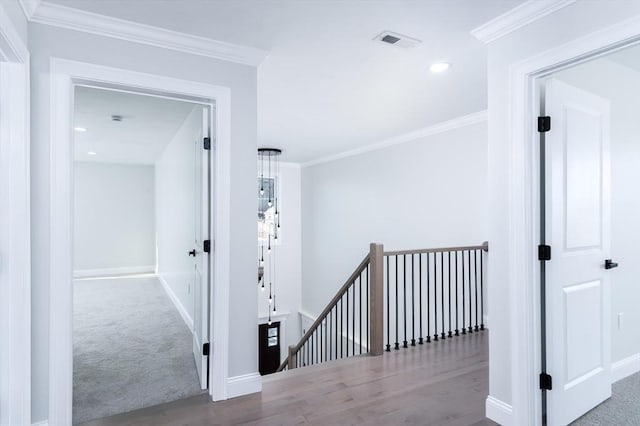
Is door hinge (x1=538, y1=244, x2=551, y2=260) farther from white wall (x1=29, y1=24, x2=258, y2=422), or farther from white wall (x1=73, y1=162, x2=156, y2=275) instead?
white wall (x1=73, y1=162, x2=156, y2=275)

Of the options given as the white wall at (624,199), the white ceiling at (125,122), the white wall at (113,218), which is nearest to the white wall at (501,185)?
the white wall at (624,199)

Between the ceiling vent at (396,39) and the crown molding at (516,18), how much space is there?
36 centimetres

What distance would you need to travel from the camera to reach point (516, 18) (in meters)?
2.05

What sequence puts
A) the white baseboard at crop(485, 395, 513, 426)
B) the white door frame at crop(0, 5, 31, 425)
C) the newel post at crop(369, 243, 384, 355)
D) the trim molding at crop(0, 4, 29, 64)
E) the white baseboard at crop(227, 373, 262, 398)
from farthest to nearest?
the newel post at crop(369, 243, 384, 355)
the white baseboard at crop(227, 373, 262, 398)
the white baseboard at crop(485, 395, 513, 426)
the white door frame at crop(0, 5, 31, 425)
the trim molding at crop(0, 4, 29, 64)

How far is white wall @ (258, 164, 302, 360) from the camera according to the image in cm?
820

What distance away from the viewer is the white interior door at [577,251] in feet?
6.81

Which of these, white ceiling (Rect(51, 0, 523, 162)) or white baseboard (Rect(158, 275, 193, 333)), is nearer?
white ceiling (Rect(51, 0, 523, 162))

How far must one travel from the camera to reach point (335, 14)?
2.08 meters

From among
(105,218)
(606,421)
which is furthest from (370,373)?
(105,218)

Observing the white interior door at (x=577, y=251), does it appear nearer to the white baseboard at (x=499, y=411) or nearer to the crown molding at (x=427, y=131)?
the white baseboard at (x=499, y=411)

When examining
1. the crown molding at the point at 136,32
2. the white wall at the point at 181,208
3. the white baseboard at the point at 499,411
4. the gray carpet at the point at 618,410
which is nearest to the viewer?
the crown molding at the point at 136,32

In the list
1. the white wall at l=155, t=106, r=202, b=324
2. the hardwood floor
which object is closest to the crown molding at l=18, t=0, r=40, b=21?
the white wall at l=155, t=106, r=202, b=324

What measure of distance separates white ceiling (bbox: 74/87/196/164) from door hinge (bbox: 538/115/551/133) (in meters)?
2.96

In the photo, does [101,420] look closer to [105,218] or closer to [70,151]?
[70,151]
